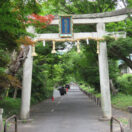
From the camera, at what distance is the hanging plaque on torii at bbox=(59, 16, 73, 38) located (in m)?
12.2

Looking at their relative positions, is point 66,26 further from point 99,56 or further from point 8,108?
point 8,108

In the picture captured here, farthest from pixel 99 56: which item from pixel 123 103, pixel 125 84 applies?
pixel 125 84

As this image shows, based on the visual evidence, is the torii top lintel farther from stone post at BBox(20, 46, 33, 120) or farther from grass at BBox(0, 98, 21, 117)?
grass at BBox(0, 98, 21, 117)

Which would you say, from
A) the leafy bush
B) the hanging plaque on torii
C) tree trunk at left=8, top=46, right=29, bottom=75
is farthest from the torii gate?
the leafy bush

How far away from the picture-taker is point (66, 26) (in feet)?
40.1

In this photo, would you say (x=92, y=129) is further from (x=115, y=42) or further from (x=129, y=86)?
(x=129, y=86)

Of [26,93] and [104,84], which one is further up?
[104,84]

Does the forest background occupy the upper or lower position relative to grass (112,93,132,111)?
upper

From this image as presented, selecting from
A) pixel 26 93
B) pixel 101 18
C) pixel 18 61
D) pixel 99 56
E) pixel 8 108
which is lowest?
pixel 8 108

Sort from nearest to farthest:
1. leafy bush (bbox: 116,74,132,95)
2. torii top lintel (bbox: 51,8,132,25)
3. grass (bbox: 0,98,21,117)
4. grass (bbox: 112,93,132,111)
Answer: torii top lintel (bbox: 51,8,132,25) → grass (bbox: 0,98,21,117) → grass (bbox: 112,93,132,111) → leafy bush (bbox: 116,74,132,95)

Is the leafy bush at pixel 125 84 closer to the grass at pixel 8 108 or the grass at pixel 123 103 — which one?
the grass at pixel 123 103

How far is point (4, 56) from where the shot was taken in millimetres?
9609

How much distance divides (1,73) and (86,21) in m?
6.20

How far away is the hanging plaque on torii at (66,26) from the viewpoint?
12.2 m
